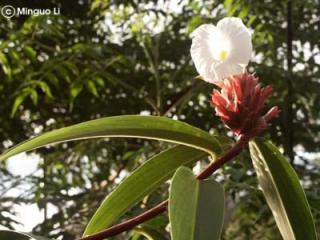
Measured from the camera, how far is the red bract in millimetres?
560

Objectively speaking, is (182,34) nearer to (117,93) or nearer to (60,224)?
(117,93)

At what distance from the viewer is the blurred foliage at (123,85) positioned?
153 centimetres

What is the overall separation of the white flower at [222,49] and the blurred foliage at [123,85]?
657 mm

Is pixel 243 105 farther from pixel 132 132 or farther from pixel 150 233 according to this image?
pixel 150 233

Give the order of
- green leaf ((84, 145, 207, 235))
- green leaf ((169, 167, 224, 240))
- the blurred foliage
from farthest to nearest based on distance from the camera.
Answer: the blurred foliage
green leaf ((84, 145, 207, 235))
green leaf ((169, 167, 224, 240))

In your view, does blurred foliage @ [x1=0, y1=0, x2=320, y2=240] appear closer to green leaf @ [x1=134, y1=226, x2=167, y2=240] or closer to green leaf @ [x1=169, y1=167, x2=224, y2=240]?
green leaf @ [x1=134, y1=226, x2=167, y2=240]

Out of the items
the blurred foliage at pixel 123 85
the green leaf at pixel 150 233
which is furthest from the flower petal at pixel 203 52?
the blurred foliage at pixel 123 85

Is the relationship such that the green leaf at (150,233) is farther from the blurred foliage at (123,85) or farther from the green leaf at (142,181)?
the blurred foliage at (123,85)

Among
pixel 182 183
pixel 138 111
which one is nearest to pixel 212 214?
pixel 182 183

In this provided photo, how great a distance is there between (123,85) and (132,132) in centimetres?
107

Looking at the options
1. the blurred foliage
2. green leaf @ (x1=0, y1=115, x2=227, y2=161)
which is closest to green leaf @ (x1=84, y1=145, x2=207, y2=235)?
green leaf @ (x1=0, y1=115, x2=227, y2=161)

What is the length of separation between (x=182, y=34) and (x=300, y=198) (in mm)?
1602

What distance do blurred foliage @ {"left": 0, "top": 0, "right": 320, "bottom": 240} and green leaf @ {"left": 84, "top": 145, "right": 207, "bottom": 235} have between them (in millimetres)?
607

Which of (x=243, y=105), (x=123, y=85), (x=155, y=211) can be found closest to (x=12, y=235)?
(x=155, y=211)
